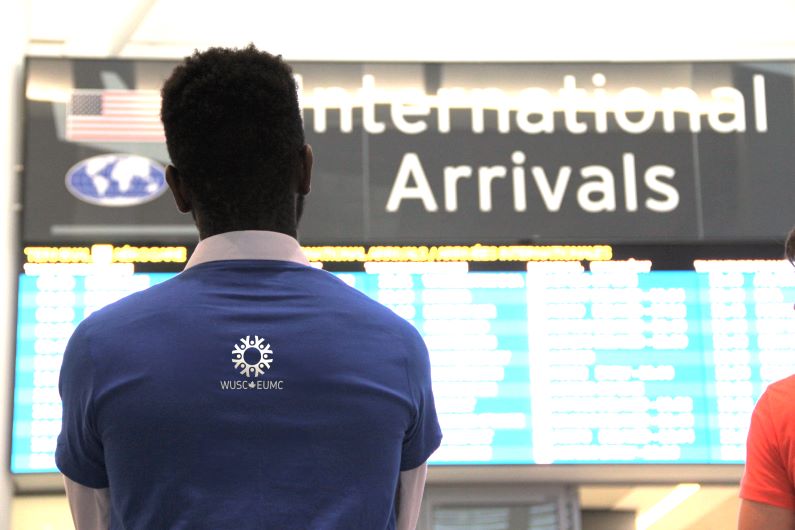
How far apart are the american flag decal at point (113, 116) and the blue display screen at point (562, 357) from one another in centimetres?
49

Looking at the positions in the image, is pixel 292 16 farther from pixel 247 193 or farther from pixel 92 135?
→ pixel 247 193

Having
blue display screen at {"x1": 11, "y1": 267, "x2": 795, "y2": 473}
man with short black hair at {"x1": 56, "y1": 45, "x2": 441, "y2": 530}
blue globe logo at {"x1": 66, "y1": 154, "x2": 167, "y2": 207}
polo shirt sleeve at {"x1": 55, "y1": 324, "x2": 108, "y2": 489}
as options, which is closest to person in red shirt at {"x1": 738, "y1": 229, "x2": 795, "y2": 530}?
man with short black hair at {"x1": 56, "y1": 45, "x2": 441, "y2": 530}

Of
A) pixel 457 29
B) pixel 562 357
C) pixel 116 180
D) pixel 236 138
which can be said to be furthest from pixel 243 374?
pixel 457 29

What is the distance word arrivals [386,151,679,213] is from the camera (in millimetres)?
4031

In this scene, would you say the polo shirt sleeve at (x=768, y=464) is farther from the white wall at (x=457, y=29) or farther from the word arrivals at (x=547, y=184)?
the white wall at (x=457, y=29)

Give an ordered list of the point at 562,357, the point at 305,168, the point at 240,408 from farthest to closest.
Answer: the point at 562,357, the point at 305,168, the point at 240,408

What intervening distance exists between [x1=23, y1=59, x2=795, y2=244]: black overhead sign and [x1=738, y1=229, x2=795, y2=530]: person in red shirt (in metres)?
2.29

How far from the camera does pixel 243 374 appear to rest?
40.4 inches

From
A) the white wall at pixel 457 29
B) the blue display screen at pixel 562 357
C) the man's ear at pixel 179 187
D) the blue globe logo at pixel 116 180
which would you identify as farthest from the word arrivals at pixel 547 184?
the man's ear at pixel 179 187

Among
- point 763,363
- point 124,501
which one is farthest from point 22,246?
point 124,501

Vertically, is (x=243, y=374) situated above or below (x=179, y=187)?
below

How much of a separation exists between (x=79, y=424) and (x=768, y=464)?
1.02 meters

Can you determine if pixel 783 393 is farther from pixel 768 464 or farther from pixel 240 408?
pixel 240 408

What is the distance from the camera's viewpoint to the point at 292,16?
444 centimetres
